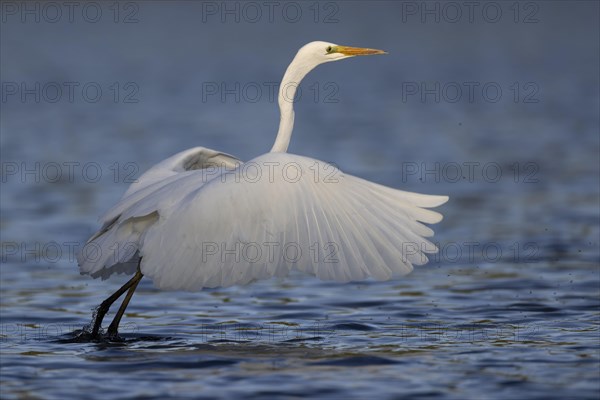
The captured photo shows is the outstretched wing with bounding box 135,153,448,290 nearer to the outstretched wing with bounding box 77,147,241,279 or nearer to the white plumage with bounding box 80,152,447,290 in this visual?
the white plumage with bounding box 80,152,447,290

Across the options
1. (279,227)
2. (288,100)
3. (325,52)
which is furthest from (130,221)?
(325,52)

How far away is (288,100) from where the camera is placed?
11.0 meters

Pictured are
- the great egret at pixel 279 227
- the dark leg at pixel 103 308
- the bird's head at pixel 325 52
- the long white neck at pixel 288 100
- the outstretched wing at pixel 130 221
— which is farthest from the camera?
the bird's head at pixel 325 52

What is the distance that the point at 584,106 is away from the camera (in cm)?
2620

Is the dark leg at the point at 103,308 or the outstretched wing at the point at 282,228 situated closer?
the outstretched wing at the point at 282,228

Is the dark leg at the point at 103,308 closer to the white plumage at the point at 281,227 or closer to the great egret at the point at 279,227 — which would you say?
the great egret at the point at 279,227

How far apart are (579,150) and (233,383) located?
1354cm

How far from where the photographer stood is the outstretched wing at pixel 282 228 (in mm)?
9078

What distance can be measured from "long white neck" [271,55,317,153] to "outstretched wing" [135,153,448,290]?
116cm

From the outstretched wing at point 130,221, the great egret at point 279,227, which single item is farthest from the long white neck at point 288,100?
the great egret at point 279,227

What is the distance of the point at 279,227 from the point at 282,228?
0.10 feet

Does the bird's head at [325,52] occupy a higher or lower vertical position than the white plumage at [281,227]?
higher

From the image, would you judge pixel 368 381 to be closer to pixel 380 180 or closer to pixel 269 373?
pixel 269 373

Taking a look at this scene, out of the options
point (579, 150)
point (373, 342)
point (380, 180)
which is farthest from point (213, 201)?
point (579, 150)
